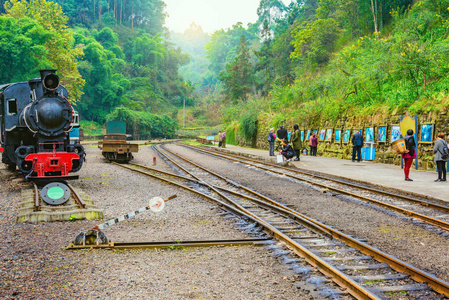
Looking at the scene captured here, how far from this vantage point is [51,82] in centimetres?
913

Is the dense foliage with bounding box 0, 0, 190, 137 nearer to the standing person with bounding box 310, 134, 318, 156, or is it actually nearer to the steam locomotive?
the standing person with bounding box 310, 134, 318, 156

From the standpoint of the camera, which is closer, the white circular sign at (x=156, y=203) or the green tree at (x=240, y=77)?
the white circular sign at (x=156, y=203)

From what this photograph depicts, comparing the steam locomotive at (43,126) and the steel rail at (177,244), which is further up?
the steam locomotive at (43,126)

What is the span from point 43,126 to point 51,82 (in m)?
1.14

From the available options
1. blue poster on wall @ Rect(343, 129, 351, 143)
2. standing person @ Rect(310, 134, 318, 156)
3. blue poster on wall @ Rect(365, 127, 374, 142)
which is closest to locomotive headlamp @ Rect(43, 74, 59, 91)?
blue poster on wall @ Rect(365, 127, 374, 142)

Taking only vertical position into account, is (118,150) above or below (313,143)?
below

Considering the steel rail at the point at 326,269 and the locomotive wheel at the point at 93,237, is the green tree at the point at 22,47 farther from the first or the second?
the steel rail at the point at 326,269

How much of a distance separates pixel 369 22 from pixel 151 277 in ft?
125

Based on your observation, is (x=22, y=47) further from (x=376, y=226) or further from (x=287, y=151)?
(x=376, y=226)

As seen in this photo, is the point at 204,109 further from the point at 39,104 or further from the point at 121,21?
the point at 39,104

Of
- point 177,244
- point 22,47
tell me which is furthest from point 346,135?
point 22,47

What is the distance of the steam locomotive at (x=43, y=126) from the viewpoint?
29.3 ft

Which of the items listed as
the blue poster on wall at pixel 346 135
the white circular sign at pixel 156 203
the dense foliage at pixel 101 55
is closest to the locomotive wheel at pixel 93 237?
the white circular sign at pixel 156 203

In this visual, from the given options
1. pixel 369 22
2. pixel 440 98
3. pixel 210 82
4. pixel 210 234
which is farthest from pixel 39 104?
pixel 210 82
